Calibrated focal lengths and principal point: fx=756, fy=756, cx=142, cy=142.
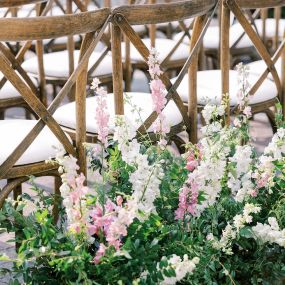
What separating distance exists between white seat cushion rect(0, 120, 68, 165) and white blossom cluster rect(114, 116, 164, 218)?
527mm

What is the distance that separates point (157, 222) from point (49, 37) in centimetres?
Answer: 65

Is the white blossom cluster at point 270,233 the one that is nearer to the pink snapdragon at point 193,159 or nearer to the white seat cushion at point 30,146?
the pink snapdragon at point 193,159

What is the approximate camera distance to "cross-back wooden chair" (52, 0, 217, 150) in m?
2.25

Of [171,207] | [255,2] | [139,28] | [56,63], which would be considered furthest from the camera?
[139,28]

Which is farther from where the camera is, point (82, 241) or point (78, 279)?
point (82, 241)

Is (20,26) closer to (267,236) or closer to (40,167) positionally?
(40,167)

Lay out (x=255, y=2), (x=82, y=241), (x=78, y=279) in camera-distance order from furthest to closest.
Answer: (x=255, y=2), (x=82, y=241), (x=78, y=279)

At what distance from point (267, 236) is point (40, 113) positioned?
2.58ft

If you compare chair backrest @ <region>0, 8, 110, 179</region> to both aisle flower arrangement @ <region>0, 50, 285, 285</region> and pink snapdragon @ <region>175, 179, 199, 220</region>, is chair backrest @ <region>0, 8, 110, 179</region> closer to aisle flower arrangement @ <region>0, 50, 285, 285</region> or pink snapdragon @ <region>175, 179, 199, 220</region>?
aisle flower arrangement @ <region>0, 50, 285, 285</region>

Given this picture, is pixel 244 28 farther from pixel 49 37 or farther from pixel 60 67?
pixel 60 67

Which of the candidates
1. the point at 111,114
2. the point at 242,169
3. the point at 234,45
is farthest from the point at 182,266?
the point at 234,45

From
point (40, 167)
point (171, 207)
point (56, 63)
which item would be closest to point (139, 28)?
point (56, 63)

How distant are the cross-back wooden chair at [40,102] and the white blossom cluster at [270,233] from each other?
1.81 ft

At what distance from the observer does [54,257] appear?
5.45 ft
